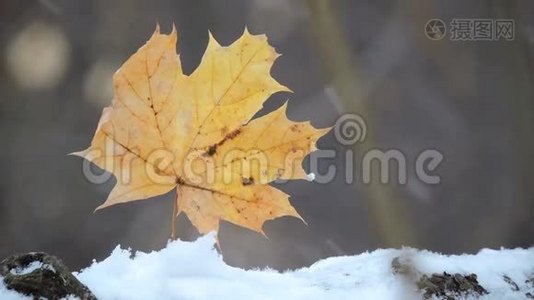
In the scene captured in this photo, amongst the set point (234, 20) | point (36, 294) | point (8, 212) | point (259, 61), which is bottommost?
point (36, 294)

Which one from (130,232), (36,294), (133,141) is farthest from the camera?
(130,232)

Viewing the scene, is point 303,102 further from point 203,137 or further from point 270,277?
point 270,277

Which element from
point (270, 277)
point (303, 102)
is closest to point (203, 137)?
point (303, 102)

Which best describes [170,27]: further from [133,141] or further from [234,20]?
[133,141]

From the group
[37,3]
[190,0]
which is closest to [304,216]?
[190,0]

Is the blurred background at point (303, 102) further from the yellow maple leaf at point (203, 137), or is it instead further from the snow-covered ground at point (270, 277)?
the snow-covered ground at point (270, 277)

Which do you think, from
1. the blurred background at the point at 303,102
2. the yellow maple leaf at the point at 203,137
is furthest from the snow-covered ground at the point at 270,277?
the blurred background at the point at 303,102

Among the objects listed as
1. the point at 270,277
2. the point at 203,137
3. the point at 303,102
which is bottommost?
the point at 270,277
